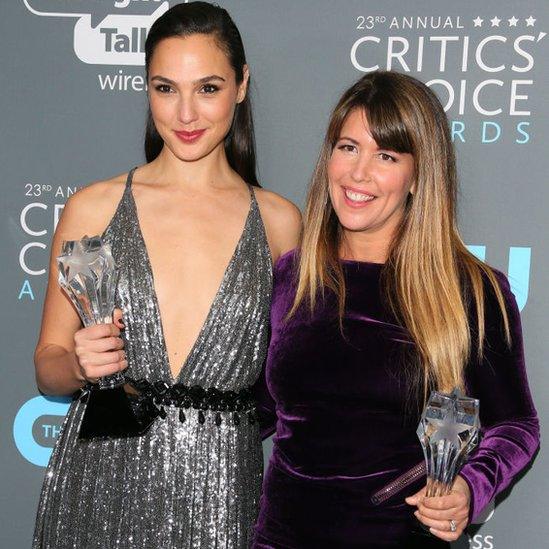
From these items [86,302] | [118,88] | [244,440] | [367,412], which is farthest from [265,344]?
[118,88]

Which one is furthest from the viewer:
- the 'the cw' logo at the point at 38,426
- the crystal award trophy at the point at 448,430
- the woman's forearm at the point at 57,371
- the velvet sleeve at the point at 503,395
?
the 'the cw' logo at the point at 38,426

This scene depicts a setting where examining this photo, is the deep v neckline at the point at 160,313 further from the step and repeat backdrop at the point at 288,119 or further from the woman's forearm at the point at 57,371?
the step and repeat backdrop at the point at 288,119

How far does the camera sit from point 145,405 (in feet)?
6.07

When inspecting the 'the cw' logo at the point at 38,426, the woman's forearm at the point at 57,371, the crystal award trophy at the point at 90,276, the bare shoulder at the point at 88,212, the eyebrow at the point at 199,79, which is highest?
the eyebrow at the point at 199,79

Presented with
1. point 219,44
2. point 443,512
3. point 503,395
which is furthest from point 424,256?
point 219,44

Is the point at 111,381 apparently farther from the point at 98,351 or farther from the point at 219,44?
the point at 219,44

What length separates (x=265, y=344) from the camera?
1969 mm

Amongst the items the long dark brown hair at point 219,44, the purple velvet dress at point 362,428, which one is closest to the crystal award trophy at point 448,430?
the purple velvet dress at point 362,428

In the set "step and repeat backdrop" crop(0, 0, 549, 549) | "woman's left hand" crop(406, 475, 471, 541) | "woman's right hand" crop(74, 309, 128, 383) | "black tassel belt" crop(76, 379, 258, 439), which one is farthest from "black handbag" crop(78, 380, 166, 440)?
"step and repeat backdrop" crop(0, 0, 549, 549)

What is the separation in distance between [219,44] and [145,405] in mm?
823

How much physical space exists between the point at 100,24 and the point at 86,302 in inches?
41.5

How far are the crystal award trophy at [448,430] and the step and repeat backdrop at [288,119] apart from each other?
891 millimetres

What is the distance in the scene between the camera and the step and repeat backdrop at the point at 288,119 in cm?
224

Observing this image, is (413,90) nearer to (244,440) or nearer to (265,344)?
(265,344)
